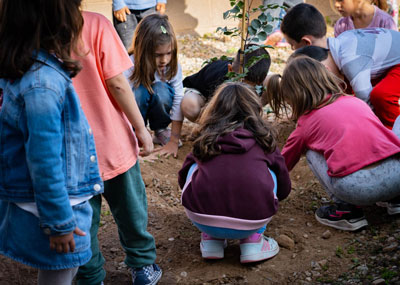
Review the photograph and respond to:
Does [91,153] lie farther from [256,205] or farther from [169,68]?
[169,68]

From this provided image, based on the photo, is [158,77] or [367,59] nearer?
[367,59]

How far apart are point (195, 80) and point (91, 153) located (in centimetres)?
229

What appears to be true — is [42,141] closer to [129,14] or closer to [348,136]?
[348,136]

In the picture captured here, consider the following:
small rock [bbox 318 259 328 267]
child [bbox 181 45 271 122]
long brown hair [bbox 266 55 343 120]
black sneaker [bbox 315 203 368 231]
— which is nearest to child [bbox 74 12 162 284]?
small rock [bbox 318 259 328 267]

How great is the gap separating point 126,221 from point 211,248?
515mm

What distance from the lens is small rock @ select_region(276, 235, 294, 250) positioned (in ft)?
8.25

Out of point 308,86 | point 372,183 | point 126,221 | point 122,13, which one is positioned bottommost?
point 126,221

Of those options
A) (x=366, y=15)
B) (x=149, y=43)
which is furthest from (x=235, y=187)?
(x=366, y=15)

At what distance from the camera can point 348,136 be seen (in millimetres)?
2434

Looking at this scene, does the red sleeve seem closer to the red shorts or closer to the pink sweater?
the pink sweater

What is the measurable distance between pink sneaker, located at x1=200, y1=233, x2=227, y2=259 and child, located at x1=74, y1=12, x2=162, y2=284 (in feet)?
0.99

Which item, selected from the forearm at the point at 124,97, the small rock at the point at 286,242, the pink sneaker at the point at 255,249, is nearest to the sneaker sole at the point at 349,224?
the small rock at the point at 286,242

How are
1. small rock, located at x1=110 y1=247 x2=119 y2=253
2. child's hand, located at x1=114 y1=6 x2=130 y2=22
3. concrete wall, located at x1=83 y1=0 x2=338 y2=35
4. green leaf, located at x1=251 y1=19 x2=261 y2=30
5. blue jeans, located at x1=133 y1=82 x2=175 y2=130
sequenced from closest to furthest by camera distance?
small rock, located at x1=110 y1=247 x2=119 y2=253, green leaf, located at x1=251 y1=19 x2=261 y2=30, blue jeans, located at x1=133 y1=82 x2=175 y2=130, child's hand, located at x1=114 y1=6 x2=130 y2=22, concrete wall, located at x1=83 y1=0 x2=338 y2=35

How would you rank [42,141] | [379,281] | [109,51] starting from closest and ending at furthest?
[42,141] < [109,51] < [379,281]
